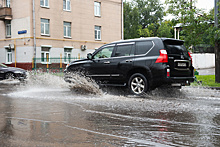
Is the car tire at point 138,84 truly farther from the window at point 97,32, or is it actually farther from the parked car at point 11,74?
the window at point 97,32

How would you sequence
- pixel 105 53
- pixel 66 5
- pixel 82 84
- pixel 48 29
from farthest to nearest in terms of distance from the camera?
pixel 66 5 < pixel 48 29 < pixel 105 53 < pixel 82 84

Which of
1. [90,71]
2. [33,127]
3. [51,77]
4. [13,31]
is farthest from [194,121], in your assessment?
[13,31]

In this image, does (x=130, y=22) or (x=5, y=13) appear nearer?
(x=5, y=13)

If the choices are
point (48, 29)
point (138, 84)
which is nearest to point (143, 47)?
point (138, 84)

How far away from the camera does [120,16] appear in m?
39.7

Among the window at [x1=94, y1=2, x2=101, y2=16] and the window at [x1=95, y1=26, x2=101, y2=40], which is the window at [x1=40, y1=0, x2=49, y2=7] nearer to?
the window at [x1=94, y1=2, x2=101, y2=16]

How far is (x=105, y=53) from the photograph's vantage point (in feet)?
34.8

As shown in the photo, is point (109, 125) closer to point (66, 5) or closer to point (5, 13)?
point (5, 13)

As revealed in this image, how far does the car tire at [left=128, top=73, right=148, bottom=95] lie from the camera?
30.6ft

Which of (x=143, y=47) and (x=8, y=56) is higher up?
(x=8, y=56)

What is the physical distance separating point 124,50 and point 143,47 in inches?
31.0

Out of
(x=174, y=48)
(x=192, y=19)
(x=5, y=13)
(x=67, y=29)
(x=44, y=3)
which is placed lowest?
(x=174, y=48)

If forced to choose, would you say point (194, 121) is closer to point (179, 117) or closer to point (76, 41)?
point (179, 117)

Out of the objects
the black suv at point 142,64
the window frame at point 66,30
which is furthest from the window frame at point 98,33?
the black suv at point 142,64
